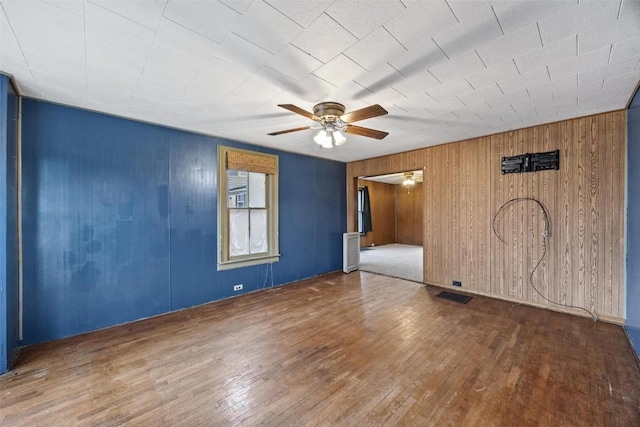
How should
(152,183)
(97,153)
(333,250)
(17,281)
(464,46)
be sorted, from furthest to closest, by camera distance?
(333,250) → (152,183) → (97,153) → (17,281) → (464,46)

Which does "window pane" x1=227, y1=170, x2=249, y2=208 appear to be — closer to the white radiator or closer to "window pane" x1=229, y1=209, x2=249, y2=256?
"window pane" x1=229, y1=209, x2=249, y2=256

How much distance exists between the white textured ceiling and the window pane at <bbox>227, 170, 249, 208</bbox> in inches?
52.5

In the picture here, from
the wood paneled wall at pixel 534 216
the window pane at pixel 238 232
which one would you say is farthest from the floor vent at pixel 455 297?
the window pane at pixel 238 232

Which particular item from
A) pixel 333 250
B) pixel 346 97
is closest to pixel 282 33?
pixel 346 97

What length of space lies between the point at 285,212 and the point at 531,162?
160 inches

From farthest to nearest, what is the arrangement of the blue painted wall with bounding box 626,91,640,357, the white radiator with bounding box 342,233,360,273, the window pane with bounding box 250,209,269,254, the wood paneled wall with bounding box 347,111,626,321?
the white radiator with bounding box 342,233,360,273
the window pane with bounding box 250,209,269,254
the wood paneled wall with bounding box 347,111,626,321
the blue painted wall with bounding box 626,91,640,357

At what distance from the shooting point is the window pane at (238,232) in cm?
439

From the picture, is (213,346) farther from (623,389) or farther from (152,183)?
(623,389)

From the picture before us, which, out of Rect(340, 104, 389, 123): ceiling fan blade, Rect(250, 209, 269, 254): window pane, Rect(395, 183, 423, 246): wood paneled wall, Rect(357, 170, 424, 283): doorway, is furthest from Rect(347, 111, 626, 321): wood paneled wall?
Rect(395, 183, 423, 246): wood paneled wall

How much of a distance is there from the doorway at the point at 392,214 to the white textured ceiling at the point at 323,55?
6.26 meters

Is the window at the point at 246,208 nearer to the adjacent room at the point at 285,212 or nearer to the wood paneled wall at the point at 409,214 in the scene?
the adjacent room at the point at 285,212

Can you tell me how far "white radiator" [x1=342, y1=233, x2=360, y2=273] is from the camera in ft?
19.4

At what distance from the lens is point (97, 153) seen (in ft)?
10.2

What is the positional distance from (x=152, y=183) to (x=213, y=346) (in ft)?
7.52
